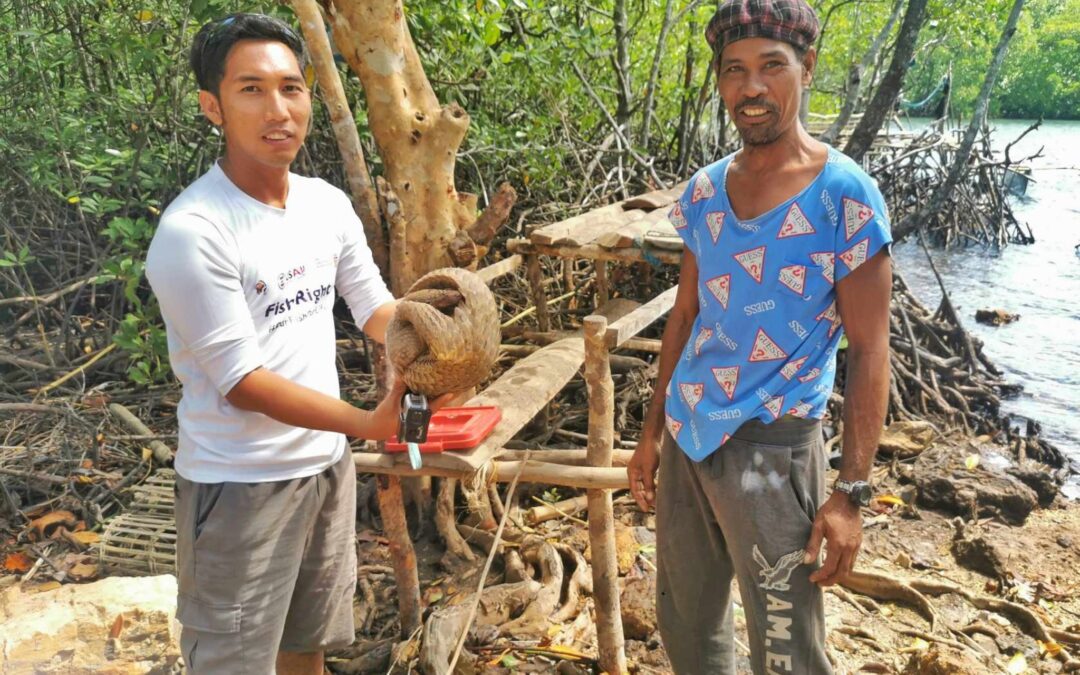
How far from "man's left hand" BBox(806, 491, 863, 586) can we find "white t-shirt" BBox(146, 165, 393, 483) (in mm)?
1203

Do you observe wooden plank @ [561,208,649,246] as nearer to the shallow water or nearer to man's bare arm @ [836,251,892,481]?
man's bare arm @ [836,251,892,481]

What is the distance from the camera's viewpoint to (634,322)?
3393mm

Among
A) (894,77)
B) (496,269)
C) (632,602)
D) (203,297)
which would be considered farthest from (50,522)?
(894,77)

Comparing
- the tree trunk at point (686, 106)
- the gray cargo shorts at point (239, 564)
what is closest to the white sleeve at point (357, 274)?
the gray cargo shorts at point (239, 564)

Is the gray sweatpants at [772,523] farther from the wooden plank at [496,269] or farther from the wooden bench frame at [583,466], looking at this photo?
the wooden plank at [496,269]

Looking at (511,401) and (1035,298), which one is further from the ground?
(511,401)

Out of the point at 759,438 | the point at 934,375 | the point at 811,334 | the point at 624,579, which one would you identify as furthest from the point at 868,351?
the point at 934,375

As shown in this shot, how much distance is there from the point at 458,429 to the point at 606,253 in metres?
2.10

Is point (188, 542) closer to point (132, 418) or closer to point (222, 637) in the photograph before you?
point (222, 637)

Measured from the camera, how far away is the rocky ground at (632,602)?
3053 millimetres

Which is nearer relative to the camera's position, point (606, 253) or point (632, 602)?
point (632, 602)

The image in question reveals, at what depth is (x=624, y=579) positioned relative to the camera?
13.1 ft

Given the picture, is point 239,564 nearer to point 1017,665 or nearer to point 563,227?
point 563,227

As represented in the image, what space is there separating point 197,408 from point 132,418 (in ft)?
11.2
